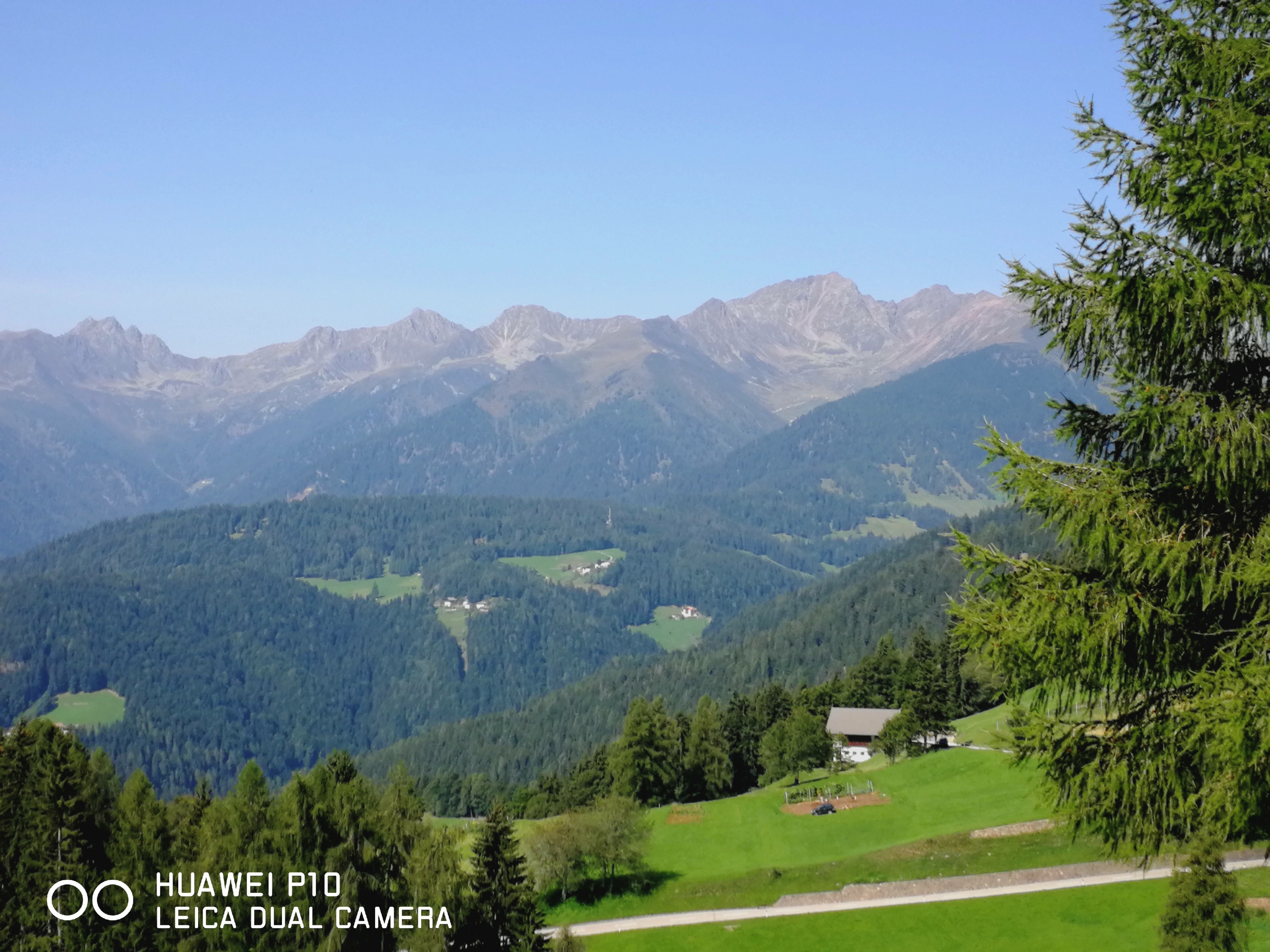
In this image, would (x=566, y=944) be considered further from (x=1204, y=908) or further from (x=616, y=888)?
(x=616, y=888)

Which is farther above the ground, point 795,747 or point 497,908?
point 795,747

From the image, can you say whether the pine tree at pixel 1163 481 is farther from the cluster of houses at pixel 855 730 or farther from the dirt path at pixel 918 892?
the cluster of houses at pixel 855 730

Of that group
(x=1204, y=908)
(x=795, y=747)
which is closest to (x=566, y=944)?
(x=1204, y=908)

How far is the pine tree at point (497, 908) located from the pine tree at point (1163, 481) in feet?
120

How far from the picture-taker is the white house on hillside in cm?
10606

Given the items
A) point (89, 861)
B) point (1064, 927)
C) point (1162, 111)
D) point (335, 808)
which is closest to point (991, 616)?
point (1162, 111)

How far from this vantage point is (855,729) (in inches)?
4281

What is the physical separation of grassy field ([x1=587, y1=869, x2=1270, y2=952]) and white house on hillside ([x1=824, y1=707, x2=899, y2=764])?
47.0 meters

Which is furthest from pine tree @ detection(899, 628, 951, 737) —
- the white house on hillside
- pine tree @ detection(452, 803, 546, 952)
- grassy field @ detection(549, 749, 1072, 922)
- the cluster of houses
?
pine tree @ detection(452, 803, 546, 952)

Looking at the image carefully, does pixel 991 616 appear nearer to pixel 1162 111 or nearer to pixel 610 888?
pixel 1162 111

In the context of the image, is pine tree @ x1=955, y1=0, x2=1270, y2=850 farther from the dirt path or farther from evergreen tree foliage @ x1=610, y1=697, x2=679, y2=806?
evergreen tree foliage @ x1=610, y1=697, x2=679, y2=806

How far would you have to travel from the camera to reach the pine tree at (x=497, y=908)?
42.5m

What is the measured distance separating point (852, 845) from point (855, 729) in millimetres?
37779

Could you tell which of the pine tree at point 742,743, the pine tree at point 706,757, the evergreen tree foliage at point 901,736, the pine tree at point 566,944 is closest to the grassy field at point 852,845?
the evergreen tree foliage at point 901,736
